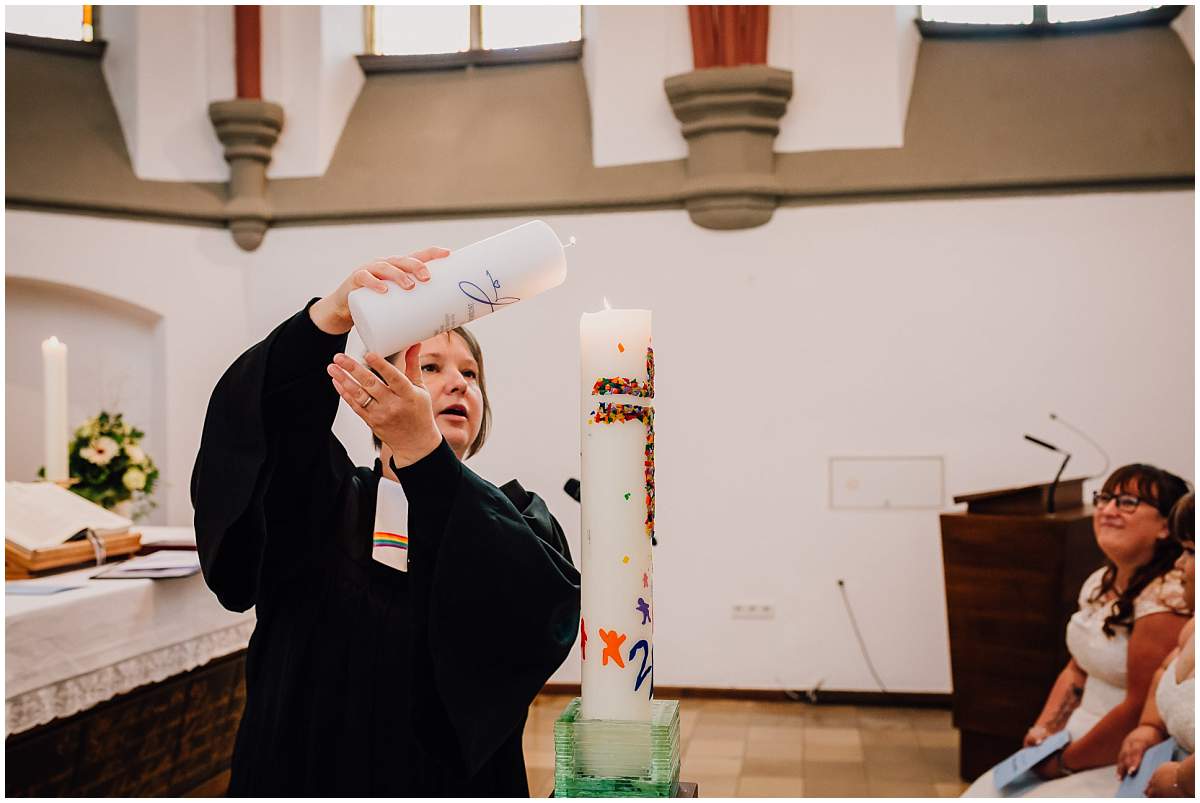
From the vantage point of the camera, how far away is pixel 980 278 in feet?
17.2

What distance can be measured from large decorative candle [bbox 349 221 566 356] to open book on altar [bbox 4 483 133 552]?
208 cm

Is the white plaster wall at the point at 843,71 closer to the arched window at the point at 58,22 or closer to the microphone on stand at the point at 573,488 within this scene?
the arched window at the point at 58,22

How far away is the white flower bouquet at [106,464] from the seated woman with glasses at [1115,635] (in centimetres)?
304

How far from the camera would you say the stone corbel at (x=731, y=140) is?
523cm

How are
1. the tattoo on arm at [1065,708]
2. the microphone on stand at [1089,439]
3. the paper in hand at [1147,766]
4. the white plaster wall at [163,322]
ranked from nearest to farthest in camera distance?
the paper in hand at [1147,766] < the tattoo on arm at [1065,708] < the microphone on stand at [1089,439] < the white plaster wall at [163,322]

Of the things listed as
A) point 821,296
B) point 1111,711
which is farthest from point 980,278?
point 1111,711

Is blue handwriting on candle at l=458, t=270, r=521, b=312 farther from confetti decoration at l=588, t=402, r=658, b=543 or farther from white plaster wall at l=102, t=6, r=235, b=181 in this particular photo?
white plaster wall at l=102, t=6, r=235, b=181

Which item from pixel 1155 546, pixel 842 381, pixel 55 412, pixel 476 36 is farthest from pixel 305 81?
pixel 1155 546

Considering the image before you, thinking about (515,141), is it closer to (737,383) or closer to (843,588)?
(737,383)

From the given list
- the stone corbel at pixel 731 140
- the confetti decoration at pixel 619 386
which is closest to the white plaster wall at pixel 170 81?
the stone corbel at pixel 731 140

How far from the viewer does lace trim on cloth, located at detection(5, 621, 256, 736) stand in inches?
88.3

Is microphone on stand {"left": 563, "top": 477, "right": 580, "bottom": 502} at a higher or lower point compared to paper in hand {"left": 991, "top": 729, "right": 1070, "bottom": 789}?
higher

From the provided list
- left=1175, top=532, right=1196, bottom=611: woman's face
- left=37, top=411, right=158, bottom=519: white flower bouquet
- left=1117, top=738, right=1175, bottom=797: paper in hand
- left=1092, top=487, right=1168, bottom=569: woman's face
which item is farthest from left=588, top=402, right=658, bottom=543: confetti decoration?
left=37, top=411, right=158, bottom=519: white flower bouquet

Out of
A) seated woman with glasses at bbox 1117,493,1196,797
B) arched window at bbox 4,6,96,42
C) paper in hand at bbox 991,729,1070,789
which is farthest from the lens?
arched window at bbox 4,6,96,42
